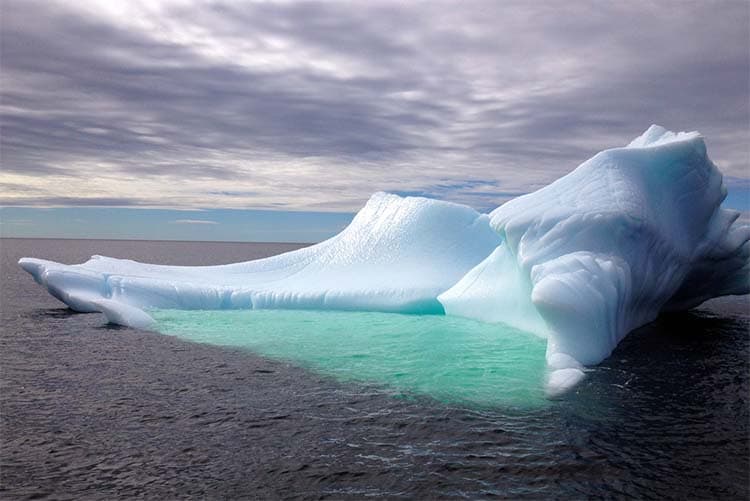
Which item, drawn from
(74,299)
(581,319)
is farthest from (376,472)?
(74,299)

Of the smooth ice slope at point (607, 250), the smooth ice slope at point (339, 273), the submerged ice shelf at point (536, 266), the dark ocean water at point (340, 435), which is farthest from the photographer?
the smooth ice slope at point (339, 273)

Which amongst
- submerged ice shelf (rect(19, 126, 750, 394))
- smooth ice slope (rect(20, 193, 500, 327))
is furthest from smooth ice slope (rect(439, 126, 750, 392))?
smooth ice slope (rect(20, 193, 500, 327))

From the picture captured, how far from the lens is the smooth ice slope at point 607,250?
30.9 ft

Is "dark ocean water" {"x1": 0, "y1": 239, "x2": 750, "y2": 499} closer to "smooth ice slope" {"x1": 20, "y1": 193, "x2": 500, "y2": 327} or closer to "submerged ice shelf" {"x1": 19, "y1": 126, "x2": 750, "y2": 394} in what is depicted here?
"submerged ice shelf" {"x1": 19, "y1": 126, "x2": 750, "y2": 394}

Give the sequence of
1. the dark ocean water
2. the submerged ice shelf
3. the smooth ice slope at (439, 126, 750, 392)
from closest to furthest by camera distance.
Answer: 1. the dark ocean water
2. the smooth ice slope at (439, 126, 750, 392)
3. the submerged ice shelf

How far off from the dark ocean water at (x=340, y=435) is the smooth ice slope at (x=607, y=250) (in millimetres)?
981

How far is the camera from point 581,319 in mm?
9203

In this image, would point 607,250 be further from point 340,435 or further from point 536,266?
point 340,435

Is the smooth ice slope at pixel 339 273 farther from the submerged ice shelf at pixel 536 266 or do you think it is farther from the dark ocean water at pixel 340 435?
the dark ocean water at pixel 340 435

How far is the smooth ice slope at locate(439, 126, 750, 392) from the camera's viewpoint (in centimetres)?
941

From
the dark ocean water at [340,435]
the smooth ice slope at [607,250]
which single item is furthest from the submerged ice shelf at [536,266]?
the dark ocean water at [340,435]

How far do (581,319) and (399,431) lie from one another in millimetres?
4147

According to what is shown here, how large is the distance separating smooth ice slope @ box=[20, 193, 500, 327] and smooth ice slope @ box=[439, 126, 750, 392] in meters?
2.04

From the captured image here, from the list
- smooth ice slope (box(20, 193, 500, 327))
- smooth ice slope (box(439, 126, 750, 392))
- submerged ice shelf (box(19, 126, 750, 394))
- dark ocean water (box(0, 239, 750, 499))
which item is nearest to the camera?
dark ocean water (box(0, 239, 750, 499))
